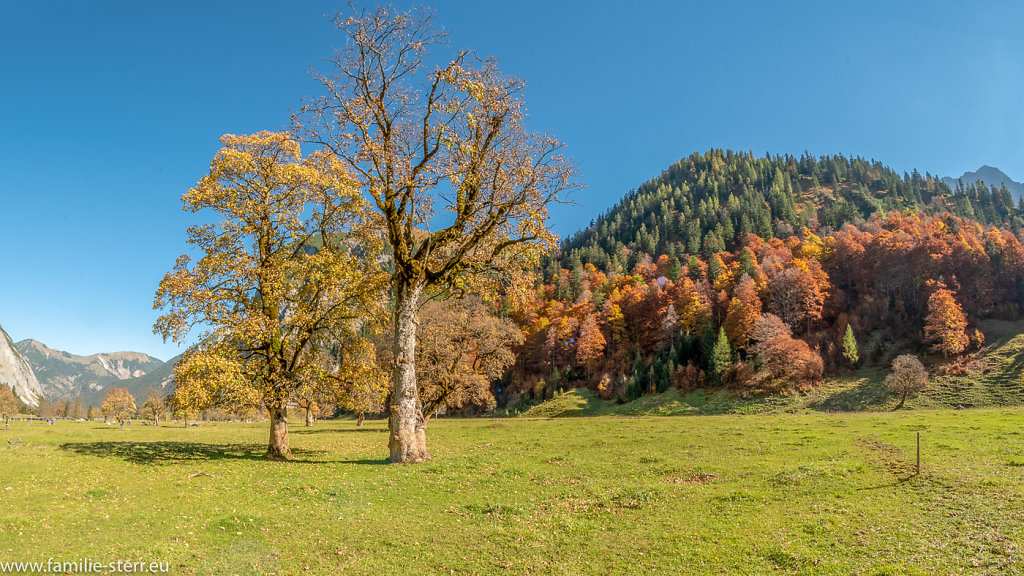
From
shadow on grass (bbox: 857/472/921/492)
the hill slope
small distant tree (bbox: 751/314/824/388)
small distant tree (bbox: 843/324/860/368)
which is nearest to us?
shadow on grass (bbox: 857/472/921/492)

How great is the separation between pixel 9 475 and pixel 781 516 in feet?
80.8

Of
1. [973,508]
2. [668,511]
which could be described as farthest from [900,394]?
[668,511]

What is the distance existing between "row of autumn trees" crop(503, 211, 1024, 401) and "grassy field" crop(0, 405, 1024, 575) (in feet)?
241

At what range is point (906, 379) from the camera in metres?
63.2

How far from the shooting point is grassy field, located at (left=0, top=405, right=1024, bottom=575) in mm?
8992

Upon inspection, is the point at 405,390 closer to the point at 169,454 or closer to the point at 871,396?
the point at 169,454

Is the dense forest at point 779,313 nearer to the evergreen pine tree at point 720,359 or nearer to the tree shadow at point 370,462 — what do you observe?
the evergreen pine tree at point 720,359

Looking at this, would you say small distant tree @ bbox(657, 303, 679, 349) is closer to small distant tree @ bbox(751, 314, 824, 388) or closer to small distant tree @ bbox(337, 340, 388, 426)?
small distant tree @ bbox(751, 314, 824, 388)

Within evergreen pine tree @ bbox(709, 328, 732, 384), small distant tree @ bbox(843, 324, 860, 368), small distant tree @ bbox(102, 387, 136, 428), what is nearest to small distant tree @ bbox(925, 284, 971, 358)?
small distant tree @ bbox(843, 324, 860, 368)

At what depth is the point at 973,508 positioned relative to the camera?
1233 cm

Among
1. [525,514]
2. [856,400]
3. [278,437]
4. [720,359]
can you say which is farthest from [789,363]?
[525,514]

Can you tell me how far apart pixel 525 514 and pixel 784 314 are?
366 feet

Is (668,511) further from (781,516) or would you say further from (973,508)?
(973,508)

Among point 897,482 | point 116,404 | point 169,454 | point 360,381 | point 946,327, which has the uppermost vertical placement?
point 946,327
